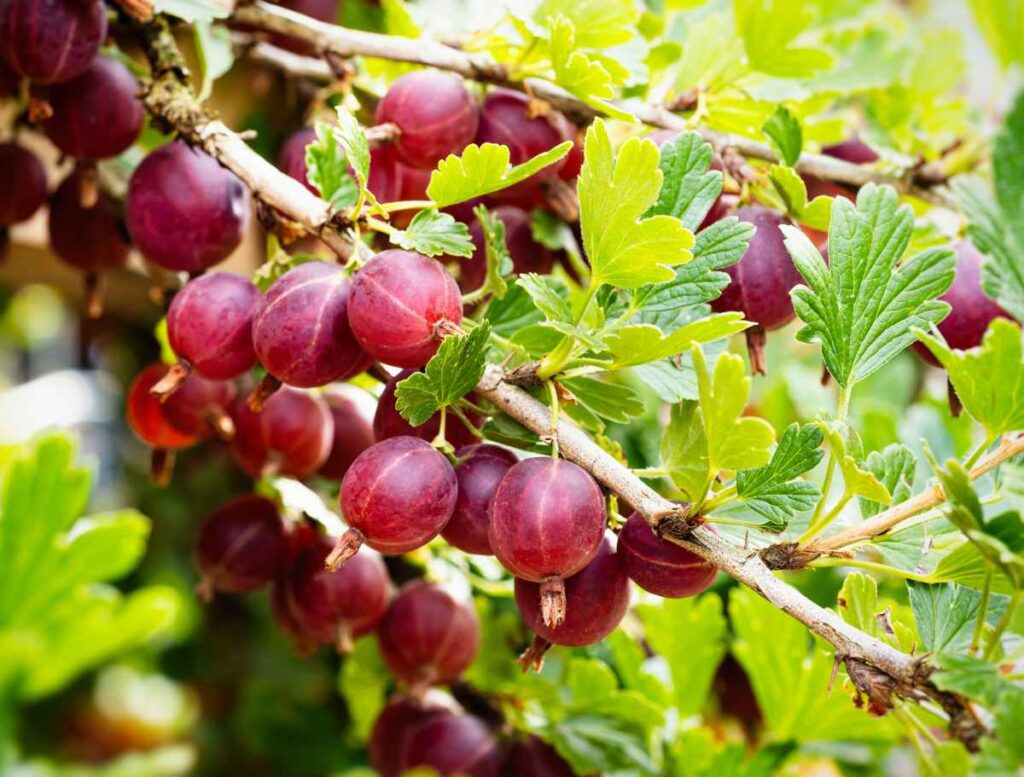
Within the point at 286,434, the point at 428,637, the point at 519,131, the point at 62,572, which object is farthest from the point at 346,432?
the point at 62,572

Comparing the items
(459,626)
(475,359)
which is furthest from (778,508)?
(459,626)

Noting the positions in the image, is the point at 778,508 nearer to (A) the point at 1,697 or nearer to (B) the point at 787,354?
(A) the point at 1,697

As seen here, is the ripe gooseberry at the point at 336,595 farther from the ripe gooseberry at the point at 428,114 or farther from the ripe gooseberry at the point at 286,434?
the ripe gooseberry at the point at 428,114

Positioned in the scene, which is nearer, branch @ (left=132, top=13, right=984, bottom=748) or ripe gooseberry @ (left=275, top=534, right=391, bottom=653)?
branch @ (left=132, top=13, right=984, bottom=748)

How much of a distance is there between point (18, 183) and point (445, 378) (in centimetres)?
57

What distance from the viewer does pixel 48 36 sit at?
27.7 inches

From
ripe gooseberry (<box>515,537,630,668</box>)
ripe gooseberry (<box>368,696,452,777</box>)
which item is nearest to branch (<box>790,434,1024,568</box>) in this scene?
ripe gooseberry (<box>515,537,630,668</box>)

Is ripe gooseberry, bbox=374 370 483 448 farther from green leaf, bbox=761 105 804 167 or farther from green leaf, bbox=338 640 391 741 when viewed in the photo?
green leaf, bbox=338 640 391 741

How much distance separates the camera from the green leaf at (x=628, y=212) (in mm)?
527

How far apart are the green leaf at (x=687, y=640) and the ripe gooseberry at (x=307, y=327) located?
0.44 meters

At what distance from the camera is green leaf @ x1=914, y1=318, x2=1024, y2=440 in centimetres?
47

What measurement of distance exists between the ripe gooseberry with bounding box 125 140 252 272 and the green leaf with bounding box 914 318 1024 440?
1.65ft

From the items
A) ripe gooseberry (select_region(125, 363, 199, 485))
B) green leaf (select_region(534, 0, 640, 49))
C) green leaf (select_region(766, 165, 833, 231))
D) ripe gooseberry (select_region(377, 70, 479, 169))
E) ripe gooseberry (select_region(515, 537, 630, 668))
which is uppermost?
green leaf (select_region(534, 0, 640, 49))

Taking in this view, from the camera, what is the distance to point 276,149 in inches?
56.8
